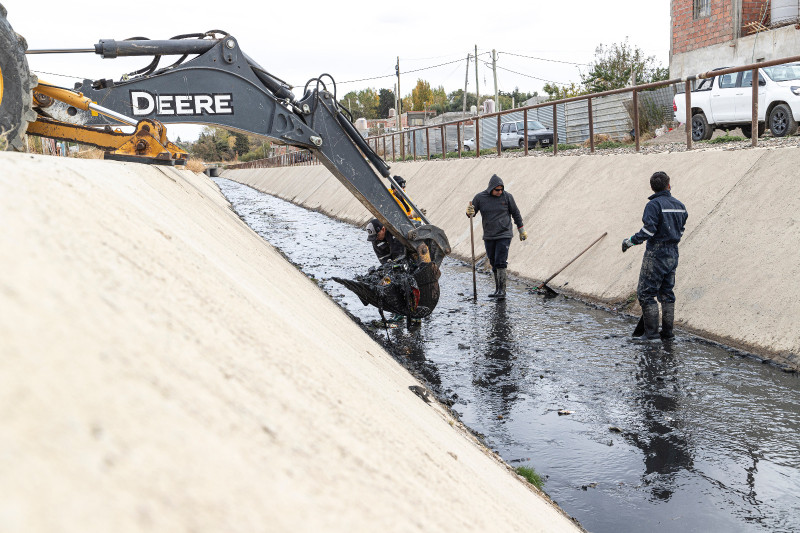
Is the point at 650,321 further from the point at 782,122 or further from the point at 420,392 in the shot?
the point at 782,122

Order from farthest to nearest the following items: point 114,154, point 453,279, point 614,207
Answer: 1. point 453,279
2. point 614,207
3. point 114,154

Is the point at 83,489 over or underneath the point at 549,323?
over

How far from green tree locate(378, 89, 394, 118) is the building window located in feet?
306

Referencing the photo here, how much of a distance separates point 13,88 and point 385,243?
16.8 ft

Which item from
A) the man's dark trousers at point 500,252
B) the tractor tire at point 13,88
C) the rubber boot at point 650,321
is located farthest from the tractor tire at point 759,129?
the tractor tire at point 13,88

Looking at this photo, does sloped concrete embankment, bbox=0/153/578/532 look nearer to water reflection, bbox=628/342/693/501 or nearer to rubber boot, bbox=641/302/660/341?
water reflection, bbox=628/342/693/501

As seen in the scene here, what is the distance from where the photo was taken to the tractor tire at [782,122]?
13.3 metres

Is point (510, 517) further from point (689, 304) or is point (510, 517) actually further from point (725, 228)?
point (725, 228)

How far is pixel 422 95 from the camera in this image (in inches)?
4050

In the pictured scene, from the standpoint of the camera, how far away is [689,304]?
8555 millimetres

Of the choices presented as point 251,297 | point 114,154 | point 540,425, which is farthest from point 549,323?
point 251,297

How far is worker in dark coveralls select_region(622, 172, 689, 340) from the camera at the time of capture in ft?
26.0

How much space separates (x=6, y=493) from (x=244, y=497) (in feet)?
1.74

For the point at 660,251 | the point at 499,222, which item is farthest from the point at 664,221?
the point at 499,222
